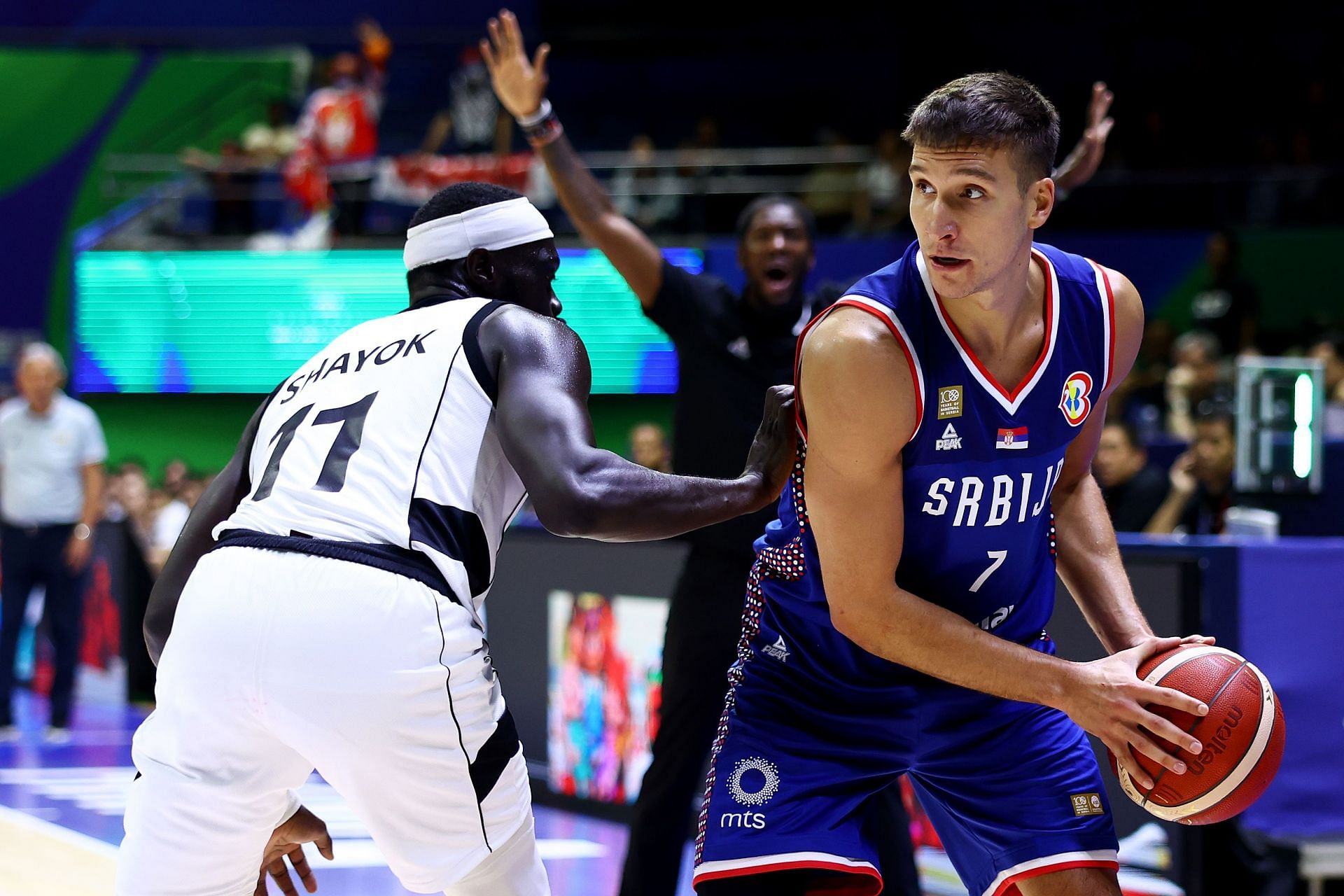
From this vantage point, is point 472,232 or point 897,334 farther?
point 472,232

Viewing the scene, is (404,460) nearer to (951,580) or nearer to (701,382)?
(951,580)

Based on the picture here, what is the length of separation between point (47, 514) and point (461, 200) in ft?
23.8

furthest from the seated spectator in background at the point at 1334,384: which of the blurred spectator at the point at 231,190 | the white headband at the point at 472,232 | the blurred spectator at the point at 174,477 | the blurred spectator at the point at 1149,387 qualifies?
the blurred spectator at the point at 231,190

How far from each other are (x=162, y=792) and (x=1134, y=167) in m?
13.3

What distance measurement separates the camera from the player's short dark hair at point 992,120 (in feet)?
Result: 8.50

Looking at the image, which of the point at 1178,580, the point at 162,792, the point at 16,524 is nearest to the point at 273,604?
the point at 162,792

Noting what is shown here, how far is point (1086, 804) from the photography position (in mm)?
2820

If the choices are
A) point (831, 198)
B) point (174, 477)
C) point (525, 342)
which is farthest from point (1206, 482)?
point (174, 477)

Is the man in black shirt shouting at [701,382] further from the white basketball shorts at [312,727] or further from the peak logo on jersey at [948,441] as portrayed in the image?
the white basketball shorts at [312,727]

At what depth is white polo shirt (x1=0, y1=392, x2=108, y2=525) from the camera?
917 cm

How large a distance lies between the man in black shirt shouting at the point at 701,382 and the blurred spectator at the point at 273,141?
11.9 m

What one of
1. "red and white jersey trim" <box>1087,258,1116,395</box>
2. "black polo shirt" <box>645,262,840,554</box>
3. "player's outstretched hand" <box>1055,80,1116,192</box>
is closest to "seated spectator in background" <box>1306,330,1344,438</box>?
"player's outstretched hand" <box>1055,80,1116,192</box>

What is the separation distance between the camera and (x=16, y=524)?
30.3 ft

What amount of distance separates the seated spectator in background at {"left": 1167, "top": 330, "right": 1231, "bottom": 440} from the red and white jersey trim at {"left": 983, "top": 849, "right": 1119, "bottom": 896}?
6.00m
